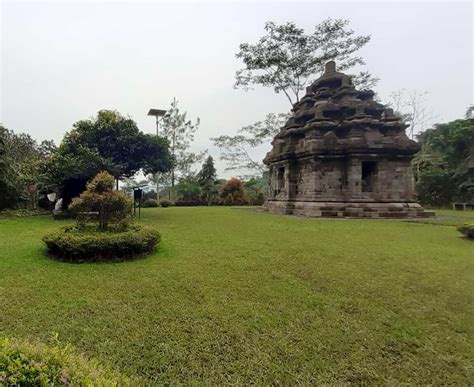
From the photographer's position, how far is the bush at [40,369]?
164 centimetres

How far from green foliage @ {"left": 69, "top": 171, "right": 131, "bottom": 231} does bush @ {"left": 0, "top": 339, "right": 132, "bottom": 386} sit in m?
4.92

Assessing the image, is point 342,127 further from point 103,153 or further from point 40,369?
point 40,369

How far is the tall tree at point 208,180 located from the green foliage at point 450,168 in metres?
16.5

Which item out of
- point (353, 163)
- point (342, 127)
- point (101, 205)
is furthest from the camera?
point (342, 127)

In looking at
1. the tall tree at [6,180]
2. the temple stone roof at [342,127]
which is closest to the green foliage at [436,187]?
the temple stone roof at [342,127]

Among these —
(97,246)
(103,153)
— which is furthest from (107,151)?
(97,246)

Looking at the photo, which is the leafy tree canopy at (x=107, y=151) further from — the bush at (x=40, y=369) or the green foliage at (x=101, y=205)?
the bush at (x=40, y=369)

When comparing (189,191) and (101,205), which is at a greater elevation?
(189,191)

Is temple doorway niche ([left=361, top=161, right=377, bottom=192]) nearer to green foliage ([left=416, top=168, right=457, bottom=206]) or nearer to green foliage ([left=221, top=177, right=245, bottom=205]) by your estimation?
green foliage ([left=416, top=168, right=457, bottom=206])

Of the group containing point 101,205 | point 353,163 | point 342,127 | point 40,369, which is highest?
point 342,127

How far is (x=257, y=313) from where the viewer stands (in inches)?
138

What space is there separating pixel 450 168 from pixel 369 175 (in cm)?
1333

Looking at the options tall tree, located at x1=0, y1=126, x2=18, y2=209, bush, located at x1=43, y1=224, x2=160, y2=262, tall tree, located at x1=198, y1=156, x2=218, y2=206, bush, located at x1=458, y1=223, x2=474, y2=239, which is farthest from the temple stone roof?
tall tree, located at x1=198, y1=156, x2=218, y2=206

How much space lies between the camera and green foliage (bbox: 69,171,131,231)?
6.58m
